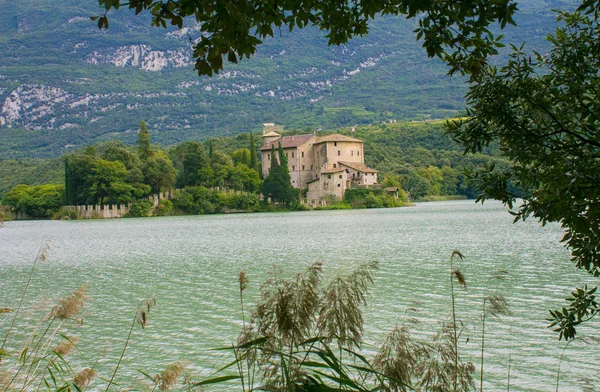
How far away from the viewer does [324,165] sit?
234 feet

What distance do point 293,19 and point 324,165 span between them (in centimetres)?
6804

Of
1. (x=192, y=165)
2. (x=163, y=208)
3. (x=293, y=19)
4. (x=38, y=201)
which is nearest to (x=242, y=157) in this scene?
(x=192, y=165)

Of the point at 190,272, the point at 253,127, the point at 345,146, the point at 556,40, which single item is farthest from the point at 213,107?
the point at 556,40

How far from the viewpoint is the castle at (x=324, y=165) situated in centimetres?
6850

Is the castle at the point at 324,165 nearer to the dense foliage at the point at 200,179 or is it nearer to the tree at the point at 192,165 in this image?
the dense foliage at the point at 200,179

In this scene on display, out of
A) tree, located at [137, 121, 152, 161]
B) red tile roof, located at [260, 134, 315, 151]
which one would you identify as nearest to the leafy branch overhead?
tree, located at [137, 121, 152, 161]

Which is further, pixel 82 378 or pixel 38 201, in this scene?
pixel 38 201

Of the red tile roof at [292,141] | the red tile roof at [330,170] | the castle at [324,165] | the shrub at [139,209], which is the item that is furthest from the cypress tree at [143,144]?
the red tile roof at [330,170]

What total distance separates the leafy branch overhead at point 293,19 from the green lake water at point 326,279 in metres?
1.95

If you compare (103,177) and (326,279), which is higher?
(103,177)

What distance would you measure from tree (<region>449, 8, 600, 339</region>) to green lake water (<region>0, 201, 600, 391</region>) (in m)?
1.10

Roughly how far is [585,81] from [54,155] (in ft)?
483

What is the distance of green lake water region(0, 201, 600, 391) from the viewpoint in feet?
22.9

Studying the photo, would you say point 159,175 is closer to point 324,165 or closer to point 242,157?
point 242,157
